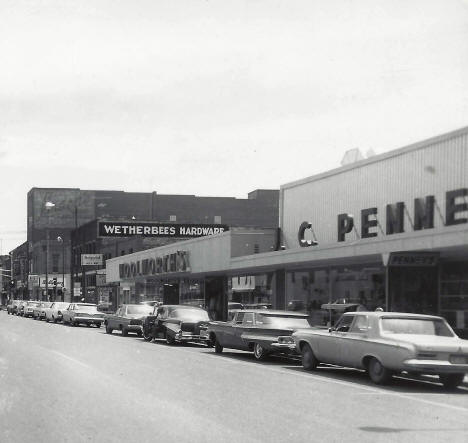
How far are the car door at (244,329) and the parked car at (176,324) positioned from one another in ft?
11.3

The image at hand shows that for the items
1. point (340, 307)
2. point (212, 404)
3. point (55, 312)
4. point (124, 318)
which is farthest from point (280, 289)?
point (212, 404)

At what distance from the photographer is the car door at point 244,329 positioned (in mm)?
22031

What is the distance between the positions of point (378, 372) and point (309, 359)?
2.97 m

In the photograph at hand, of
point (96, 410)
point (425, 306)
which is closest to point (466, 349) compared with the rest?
point (96, 410)

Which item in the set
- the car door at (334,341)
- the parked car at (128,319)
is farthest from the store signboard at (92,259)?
the car door at (334,341)

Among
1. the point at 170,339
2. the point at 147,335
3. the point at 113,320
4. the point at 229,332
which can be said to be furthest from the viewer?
the point at 113,320

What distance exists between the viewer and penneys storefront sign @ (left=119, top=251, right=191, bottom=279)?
44.2m

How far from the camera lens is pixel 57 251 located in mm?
111562

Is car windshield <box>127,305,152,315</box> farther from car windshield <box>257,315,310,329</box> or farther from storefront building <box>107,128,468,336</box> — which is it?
car windshield <box>257,315,310,329</box>

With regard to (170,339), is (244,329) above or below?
above

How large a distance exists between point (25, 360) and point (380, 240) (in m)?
10.1

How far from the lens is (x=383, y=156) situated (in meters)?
27.7

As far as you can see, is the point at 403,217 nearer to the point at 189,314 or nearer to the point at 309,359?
the point at 189,314

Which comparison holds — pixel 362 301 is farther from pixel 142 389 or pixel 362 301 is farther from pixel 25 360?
pixel 142 389
